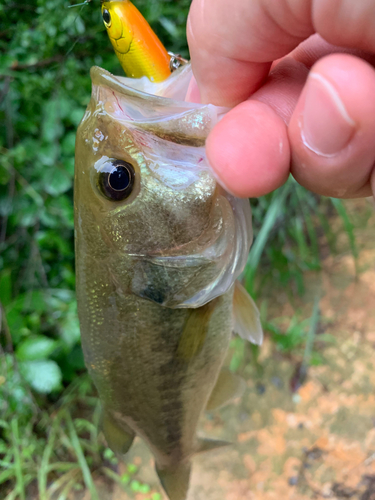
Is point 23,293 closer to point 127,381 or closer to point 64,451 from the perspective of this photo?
point 64,451

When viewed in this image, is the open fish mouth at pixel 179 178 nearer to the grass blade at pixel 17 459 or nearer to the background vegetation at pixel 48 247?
the background vegetation at pixel 48 247

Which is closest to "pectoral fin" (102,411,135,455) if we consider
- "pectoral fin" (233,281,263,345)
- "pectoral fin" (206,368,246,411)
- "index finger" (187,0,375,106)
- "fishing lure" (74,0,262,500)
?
"fishing lure" (74,0,262,500)

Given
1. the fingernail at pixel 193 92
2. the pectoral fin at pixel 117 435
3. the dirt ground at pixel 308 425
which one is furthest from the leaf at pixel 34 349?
the fingernail at pixel 193 92

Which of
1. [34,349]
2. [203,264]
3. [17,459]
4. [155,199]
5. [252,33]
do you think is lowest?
[17,459]

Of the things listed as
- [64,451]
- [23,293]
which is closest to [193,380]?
[23,293]

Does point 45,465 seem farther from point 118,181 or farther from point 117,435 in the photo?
point 118,181

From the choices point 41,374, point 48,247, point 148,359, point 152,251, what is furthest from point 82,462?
point 152,251
